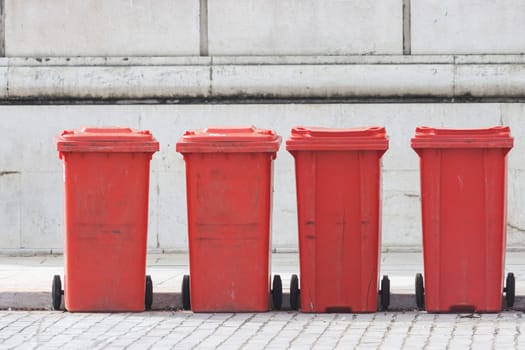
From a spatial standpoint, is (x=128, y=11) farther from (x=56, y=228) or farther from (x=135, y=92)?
(x=56, y=228)

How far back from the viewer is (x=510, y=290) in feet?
31.7

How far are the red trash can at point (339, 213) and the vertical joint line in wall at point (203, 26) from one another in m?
3.93

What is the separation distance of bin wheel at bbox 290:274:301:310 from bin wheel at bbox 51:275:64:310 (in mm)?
1484

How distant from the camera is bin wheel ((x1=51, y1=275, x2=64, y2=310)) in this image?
982 centimetres

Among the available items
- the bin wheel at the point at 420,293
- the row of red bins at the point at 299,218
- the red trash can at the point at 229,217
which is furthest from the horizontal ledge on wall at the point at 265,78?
the bin wheel at the point at 420,293

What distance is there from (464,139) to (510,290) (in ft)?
3.33

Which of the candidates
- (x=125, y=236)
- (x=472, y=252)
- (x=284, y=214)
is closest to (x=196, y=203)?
(x=125, y=236)

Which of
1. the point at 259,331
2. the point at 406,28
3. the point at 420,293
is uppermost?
the point at 406,28

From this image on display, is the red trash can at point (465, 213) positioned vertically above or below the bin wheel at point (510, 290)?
above

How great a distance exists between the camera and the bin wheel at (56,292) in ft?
32.2

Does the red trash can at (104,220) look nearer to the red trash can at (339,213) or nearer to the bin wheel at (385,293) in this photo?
the red trash can at (339,213)

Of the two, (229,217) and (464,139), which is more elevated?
(464,139)

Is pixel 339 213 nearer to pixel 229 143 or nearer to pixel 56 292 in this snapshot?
pixel 229 143

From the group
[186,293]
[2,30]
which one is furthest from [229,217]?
[2,30]
